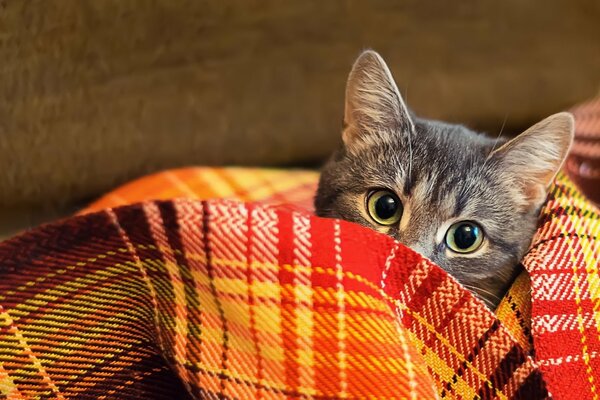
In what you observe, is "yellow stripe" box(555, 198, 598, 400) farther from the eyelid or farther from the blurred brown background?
the blurred brown background

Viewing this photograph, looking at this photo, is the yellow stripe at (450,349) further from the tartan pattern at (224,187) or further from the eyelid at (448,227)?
the tartan pattern at (224,187)

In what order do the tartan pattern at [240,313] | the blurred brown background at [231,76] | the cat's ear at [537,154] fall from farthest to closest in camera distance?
the blurred brown background at [231,76], the cat's ear at [537,154], the tartan pattern at [240,313]

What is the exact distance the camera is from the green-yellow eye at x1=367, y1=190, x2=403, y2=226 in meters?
0.86

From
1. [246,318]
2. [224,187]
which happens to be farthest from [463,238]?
[224,187]

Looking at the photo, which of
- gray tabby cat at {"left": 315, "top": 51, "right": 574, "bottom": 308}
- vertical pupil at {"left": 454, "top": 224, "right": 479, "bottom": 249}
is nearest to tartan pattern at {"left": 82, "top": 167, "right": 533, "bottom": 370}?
gray tabby cat at {"left": 315, "top": 51, "right": 574, "bottom": 308}

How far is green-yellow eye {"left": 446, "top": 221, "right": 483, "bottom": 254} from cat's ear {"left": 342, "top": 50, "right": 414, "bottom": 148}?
0.59 ft

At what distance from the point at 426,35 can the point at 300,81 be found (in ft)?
1.10

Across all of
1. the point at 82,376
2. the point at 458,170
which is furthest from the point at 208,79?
the point at 82,376

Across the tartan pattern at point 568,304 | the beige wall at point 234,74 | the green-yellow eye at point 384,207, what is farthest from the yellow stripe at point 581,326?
the beige wall at point 234,74

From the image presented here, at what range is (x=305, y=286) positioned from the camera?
1.90ft

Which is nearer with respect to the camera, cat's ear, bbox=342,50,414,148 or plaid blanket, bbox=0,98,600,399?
plaid blanket, bbox=0,98,600,399

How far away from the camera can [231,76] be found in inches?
48.3

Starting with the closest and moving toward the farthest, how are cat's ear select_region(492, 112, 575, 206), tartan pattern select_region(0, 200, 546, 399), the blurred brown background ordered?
tartan pattern select_region(0, 200, 546, 399) → cat's ear select_region(492, 112, 575, 206) → the blurred brown background

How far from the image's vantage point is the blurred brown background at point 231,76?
104cm
